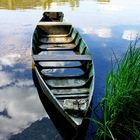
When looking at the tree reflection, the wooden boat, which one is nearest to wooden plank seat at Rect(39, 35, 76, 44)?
the wooden boat

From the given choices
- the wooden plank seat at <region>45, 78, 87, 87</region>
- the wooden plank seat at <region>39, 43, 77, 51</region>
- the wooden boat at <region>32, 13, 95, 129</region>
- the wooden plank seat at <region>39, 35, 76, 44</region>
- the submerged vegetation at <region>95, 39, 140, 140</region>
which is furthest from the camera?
the wooden plank seat at <region>39, 35, 76, 44</region>

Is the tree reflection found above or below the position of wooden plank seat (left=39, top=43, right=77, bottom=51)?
above

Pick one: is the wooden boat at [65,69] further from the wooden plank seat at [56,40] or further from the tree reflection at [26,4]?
the tree reflection at [26,4]

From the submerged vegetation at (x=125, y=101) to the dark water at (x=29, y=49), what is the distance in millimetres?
798

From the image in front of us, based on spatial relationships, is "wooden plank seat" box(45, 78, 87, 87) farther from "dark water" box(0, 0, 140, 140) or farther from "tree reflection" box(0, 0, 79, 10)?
"tree reflection" box(0, 0, 79, 10)

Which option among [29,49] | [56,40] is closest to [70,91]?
[29,49]

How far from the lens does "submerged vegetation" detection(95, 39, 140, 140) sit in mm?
5734

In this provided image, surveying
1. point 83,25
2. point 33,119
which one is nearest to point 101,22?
point 83,25

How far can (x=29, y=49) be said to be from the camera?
12.6m

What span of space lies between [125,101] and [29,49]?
7494 millimetres

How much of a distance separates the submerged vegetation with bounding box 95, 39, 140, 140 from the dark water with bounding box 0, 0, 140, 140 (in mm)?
798

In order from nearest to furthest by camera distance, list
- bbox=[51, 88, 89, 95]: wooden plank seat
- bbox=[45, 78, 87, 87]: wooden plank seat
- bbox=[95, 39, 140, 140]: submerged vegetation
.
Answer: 1. bbox=[95, 39, 140, 140]: submerged vegetation
2. bbox=[51, 88, 89, 95]: wooden plank seat
3. bbox=[45, 78, 87, 87]: wooden plank seat

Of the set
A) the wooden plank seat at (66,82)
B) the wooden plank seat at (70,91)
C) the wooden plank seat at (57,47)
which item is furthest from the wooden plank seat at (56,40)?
the wooden plank seat at (70,91)

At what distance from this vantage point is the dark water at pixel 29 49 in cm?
724
